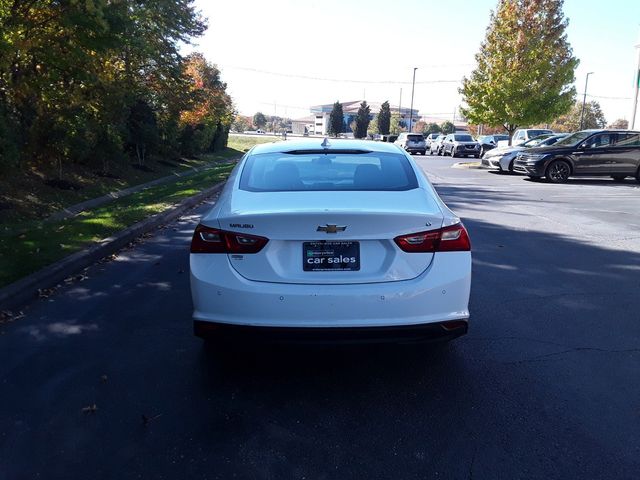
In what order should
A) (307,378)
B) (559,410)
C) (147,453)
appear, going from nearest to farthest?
1. (147,453)
2. (559,410)
3. (307,378)

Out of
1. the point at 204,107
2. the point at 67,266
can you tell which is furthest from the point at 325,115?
the point at 67,266

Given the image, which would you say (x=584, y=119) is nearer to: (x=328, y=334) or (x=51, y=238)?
(x=51, y=238)

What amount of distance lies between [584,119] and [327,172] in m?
98.9

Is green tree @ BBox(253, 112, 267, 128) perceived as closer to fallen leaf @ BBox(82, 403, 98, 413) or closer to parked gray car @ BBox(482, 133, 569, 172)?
parked gray car @ BBox(482, 133, 569, 172)

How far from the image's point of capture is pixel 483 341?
4.75m

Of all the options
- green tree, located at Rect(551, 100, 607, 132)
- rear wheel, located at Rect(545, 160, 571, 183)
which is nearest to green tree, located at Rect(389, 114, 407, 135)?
green tree, located at Rect(551, 100, 607, 132)

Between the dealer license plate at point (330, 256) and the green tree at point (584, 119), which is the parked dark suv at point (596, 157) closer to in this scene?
the dealer license plate at point (330, 256)

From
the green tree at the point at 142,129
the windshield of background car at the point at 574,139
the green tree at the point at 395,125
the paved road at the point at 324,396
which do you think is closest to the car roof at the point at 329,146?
the paved road at the point at 324,396

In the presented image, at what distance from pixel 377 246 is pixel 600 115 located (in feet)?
369

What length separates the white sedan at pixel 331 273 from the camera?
3666 millimetres

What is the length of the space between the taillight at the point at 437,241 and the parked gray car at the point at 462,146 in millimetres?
36604

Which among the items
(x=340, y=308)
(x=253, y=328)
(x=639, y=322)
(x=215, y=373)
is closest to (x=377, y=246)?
(x=340, y=308)

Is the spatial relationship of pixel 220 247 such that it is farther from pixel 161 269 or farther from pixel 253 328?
pixel 161 269

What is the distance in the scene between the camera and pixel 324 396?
12.6 ft
